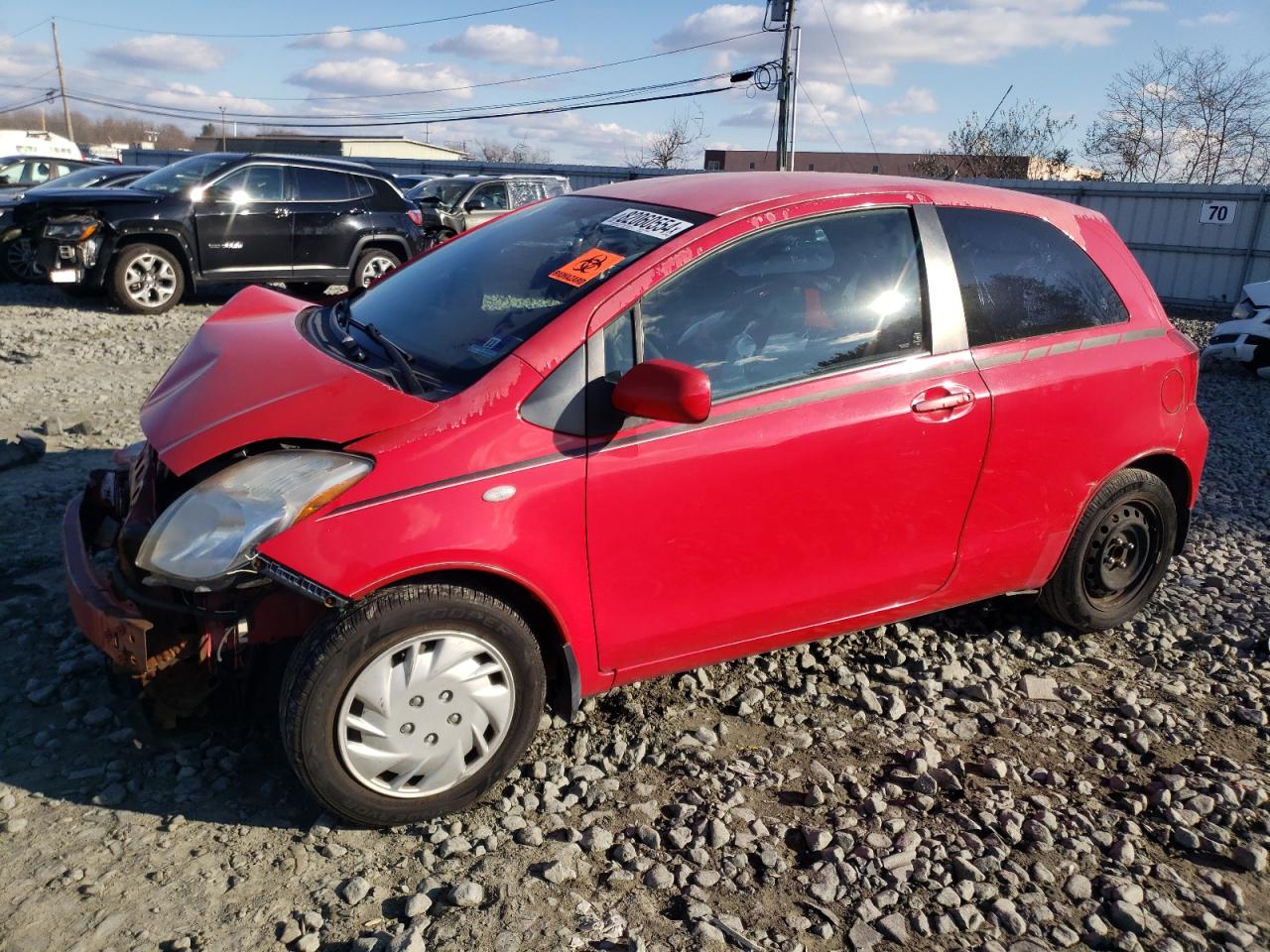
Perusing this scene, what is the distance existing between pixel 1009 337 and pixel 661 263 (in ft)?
4.54

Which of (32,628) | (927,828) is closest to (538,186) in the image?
(32,628)

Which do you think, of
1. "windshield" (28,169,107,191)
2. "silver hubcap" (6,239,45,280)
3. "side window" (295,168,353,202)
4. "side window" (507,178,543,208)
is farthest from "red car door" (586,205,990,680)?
"side window" (507,178,543,208)

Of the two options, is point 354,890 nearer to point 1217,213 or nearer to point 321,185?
point 321,185

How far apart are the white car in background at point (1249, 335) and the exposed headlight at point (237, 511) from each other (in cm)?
1081

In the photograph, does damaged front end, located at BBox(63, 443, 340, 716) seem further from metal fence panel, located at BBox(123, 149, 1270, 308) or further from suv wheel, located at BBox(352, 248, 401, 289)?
metal fence panel, located at BBox(123, 149, 1270, 308)

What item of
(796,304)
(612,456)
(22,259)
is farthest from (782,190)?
(22,259)

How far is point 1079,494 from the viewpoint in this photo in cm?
387

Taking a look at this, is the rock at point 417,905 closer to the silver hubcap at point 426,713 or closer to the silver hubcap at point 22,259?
the silver hubcap at point 426,713

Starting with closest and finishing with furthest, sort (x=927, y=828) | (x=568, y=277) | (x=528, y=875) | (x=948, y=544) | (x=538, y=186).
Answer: (x=528, y=875) → (x=927, y=828) → (x=568, y=277) → (x=948, y=544) → (x=538, y=186)

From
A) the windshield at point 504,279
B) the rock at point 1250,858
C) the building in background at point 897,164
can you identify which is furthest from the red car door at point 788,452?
the building in background at point 897,164

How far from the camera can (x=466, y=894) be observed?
2586mm

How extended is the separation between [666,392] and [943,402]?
1.16 meters

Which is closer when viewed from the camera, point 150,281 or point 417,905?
point 417,905

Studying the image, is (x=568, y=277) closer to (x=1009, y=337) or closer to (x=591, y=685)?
(x=591, y=685)
